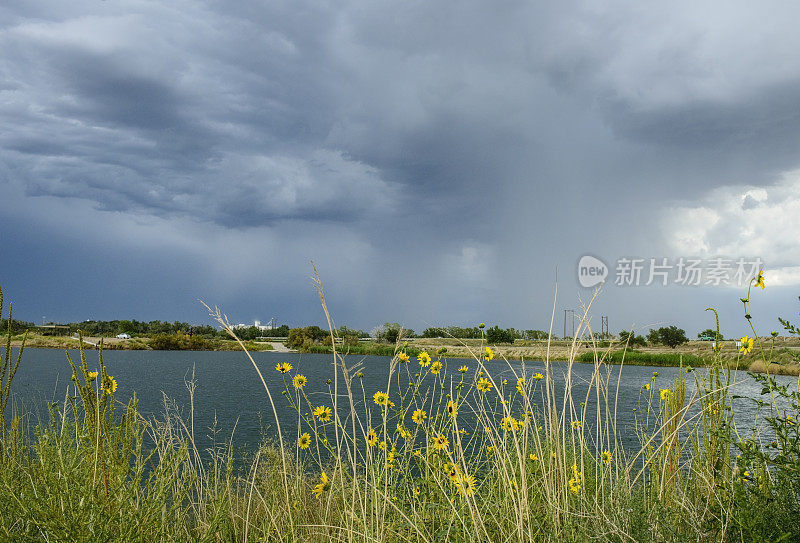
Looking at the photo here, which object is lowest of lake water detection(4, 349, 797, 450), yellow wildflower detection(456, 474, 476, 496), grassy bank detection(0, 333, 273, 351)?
grassy bank detection(0, 333, 273, 351)

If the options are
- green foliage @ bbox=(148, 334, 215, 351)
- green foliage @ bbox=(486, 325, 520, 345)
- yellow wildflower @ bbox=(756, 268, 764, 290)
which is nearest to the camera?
yellow wildflower @ bbox=(756, 268, 764, 290)

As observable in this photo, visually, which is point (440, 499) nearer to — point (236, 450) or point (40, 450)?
point (40, 450)

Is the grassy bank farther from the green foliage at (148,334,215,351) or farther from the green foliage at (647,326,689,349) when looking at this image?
the green foliage at (647,326,689,349)

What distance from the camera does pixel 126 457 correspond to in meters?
2.20

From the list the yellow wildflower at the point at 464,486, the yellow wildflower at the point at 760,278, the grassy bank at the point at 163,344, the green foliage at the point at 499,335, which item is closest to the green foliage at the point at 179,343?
the grassy bank at the point at 163,344

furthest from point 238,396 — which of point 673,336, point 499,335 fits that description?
point 673,336

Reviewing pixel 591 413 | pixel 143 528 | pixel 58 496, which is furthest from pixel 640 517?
pixel 591 413

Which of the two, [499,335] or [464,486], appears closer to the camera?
[464,486]

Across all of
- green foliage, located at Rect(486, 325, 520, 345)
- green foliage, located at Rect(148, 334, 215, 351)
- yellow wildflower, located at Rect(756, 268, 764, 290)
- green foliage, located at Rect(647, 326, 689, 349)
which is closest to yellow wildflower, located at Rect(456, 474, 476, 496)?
green foliage, located at Rect(486, 325, 520, 345)

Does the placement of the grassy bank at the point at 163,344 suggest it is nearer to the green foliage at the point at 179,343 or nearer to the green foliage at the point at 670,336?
the green foliage at the point at 179,343

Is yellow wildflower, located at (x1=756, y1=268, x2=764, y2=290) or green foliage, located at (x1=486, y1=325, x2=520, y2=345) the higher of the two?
yellow wildflower, located at (x1=756, y1=268, x2=764, y2=290)

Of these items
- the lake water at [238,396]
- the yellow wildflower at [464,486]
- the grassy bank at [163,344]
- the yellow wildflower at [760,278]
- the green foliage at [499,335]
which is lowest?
the grassy bank at [163,344]

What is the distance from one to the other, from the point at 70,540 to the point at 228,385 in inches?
628

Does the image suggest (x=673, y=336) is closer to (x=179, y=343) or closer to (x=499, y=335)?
(x=499, y=335)
